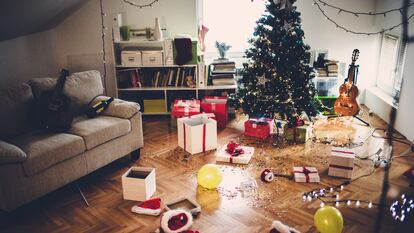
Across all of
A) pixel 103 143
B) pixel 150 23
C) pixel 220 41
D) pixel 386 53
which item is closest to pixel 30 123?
pixel 103 143

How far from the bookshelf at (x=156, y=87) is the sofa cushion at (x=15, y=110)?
166 cm

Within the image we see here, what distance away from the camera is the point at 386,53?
5477mm

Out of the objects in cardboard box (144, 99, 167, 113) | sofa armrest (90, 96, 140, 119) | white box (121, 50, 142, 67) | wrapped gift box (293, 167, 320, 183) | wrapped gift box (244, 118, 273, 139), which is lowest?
wrapped gift box (293, 167, 320, 183)

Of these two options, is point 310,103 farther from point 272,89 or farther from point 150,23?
point 150,23

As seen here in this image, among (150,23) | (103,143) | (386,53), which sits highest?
(150,23)

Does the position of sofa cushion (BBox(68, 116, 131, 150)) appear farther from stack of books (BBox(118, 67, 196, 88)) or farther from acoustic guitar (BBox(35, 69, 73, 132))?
stack of books (BBox(118, 67, 196, 88))

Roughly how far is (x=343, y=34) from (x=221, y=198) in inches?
135

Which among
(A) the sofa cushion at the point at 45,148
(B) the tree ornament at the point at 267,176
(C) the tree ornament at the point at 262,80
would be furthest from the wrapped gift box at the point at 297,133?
(A) the sofa cushion at the point at 45,148

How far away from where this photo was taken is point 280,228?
2855mm

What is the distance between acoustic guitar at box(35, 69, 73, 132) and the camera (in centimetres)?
363

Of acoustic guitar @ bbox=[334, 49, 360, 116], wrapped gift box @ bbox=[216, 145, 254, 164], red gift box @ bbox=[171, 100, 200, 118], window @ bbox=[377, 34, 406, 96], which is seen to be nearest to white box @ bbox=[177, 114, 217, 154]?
wrapped gift box @ bbox=[216, 145, 254, 164]

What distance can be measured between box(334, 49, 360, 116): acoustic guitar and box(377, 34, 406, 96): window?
0.57 m

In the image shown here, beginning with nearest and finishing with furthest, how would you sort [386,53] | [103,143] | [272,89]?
[103,143] → [272,89] → [386,53]

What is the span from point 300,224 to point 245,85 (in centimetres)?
215
